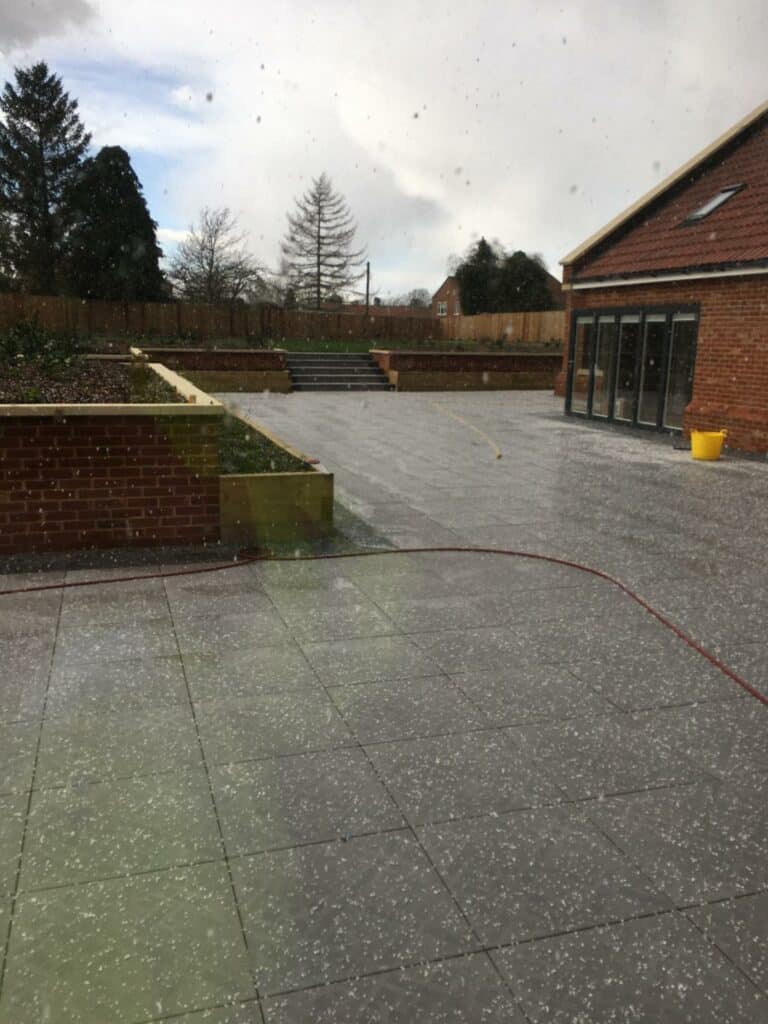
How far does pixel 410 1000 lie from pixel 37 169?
49.8 meters

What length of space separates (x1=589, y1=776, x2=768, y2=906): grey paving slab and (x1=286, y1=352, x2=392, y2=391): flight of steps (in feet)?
72.6

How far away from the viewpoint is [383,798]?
3.30 metres

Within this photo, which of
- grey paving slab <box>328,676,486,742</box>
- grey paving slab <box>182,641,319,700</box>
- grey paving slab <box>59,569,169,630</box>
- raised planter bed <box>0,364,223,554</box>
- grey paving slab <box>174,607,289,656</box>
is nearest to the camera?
grey paving slab <box>328,676,486,742</box>

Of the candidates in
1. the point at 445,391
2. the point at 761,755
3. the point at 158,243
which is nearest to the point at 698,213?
the point at 445,391

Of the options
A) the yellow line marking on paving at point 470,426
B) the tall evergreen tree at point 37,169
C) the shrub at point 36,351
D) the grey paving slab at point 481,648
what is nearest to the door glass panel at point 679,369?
the yellow line marking on paving at point 470,426

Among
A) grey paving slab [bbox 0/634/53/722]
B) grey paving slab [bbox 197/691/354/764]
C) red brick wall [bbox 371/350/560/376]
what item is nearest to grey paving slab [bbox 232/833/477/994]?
grey paving slab [bbox 197/691/354/764]

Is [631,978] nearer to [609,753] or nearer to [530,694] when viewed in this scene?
[609,753]

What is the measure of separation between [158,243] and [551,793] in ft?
141

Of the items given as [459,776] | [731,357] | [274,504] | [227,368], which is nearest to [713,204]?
Answer: [731,357]

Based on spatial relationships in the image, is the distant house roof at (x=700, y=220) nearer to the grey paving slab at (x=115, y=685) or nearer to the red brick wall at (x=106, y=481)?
the red brick wall at (x=106, y=481)

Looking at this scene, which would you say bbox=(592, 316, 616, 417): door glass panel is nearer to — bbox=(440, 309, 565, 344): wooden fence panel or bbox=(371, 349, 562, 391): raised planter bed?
bbox=(371, 349, 562, 391): raised planter bed

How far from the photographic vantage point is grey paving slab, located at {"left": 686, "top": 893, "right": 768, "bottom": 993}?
8.09 ft

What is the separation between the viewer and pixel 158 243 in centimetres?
4172

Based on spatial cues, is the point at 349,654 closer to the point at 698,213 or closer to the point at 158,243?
the point at 698,213
